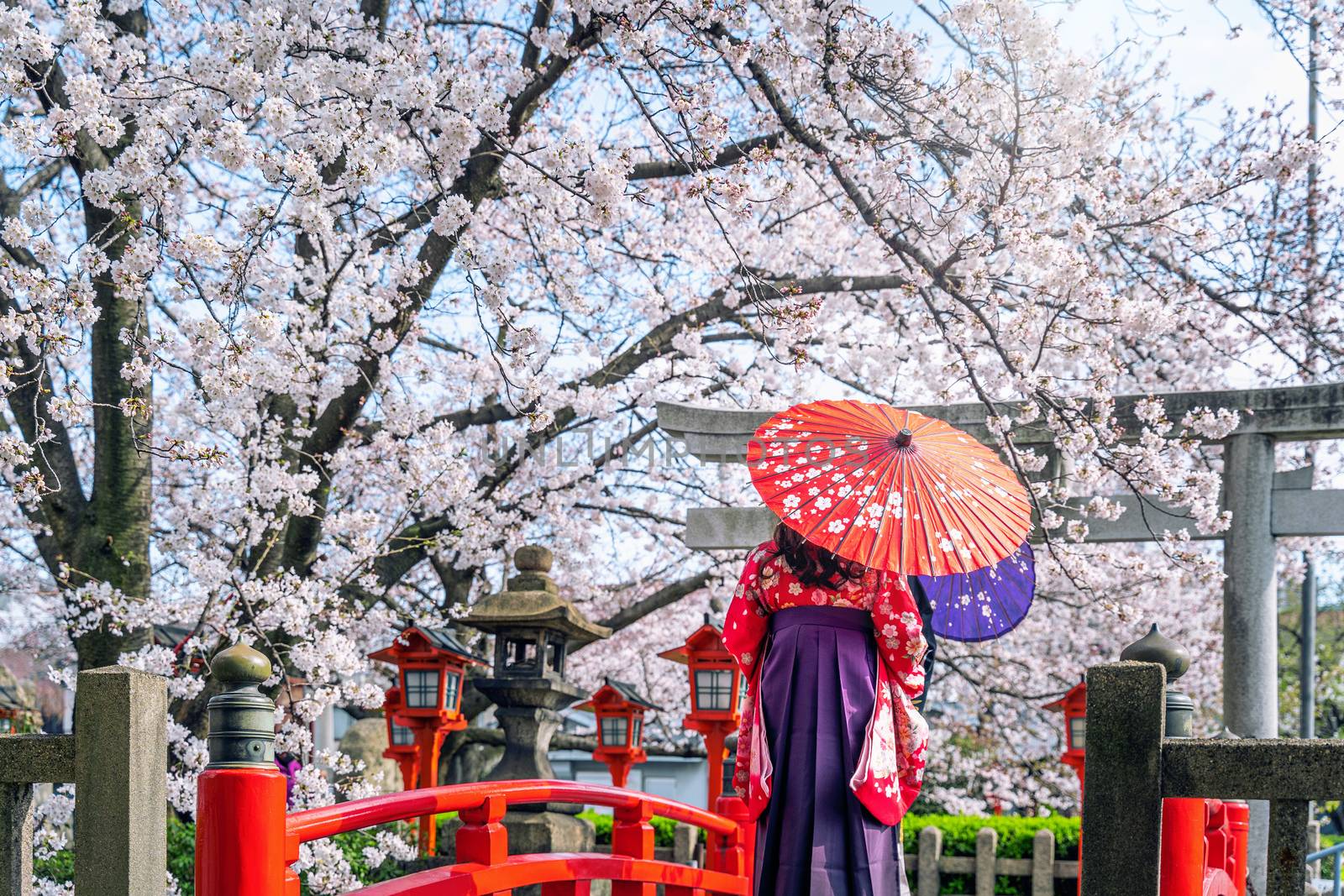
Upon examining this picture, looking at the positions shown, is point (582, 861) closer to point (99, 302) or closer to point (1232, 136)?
point (99, 302)

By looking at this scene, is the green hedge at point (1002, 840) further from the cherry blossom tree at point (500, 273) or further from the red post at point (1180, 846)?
the red post at point (1180, 846)

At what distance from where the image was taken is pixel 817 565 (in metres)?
3.54

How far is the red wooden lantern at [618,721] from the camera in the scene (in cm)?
841

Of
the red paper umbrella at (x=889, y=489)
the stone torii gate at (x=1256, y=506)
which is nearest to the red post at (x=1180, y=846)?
the red paper umbrella at (x=889, y=489)

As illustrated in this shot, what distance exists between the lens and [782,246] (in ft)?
31.6

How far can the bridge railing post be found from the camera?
8.45 ft

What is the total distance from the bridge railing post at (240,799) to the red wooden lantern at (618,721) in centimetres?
576

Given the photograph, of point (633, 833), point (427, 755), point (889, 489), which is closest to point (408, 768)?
point (427, 755)

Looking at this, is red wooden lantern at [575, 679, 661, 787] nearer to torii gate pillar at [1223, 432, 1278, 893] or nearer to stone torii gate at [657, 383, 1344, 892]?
stone torii gate at [657, 383, 1344, 892]

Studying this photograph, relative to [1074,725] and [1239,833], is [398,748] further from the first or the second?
[1239,833]

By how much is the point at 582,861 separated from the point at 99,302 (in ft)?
11.8

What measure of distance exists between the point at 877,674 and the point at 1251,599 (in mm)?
4568

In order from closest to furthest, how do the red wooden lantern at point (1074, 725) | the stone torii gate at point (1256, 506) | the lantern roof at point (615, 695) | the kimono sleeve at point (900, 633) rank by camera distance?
the kimono sleeve at point (900, 633) < the stone torii gate at point (1256, 506) < the red wooden lantern at point (1074, 725) < the lantern roof at point (615, 695)

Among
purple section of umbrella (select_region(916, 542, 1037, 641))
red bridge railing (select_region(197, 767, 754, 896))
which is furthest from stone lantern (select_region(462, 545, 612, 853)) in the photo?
purple section of umbrella (select_region(916, 542, 1037, 641))
